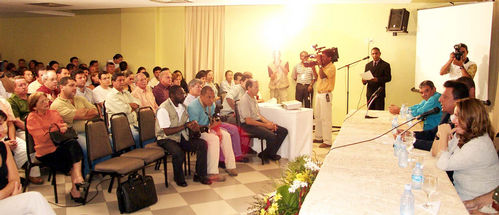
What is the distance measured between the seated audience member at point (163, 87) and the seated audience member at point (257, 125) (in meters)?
1.30

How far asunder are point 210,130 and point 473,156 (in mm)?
3187

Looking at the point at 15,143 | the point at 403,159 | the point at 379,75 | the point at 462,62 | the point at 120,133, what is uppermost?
the point at 462,62

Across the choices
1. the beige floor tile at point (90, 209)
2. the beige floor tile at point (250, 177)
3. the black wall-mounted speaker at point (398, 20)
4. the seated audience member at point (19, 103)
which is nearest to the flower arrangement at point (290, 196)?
the beige floor tile at point (90, 209)

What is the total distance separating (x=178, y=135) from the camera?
196 inches

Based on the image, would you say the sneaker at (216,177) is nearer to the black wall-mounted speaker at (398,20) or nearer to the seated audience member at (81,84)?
the seated audience member at (81,84)

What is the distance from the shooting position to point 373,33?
8.52 m

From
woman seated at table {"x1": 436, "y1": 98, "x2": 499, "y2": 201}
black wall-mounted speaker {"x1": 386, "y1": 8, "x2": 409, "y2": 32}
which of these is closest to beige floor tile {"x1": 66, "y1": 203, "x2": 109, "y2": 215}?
woman seated at table {"x1": 436, "y1": 98, "x2": 499, "y2": 201}

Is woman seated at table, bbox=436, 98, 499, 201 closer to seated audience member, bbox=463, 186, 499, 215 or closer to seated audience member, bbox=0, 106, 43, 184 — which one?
seated audience member, bbox=463, 186, 499, 215

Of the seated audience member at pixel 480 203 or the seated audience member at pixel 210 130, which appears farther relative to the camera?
the seated audience member at pixel 210 130

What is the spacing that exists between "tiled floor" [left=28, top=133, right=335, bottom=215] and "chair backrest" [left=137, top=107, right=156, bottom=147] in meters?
0.51

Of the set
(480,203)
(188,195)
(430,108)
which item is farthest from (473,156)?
(188,195)

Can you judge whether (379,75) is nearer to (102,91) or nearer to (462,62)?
(462,62)

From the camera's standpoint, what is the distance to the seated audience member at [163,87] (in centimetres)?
655

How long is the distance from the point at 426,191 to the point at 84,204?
3.22m
